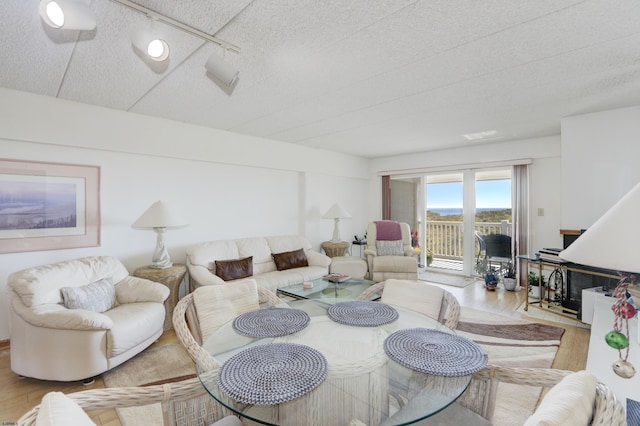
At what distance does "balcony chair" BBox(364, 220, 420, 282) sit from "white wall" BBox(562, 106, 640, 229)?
1976 mm

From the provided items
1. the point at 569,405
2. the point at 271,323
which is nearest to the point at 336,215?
the point at 271,323

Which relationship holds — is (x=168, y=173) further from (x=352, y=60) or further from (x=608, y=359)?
(x=608, y=359)

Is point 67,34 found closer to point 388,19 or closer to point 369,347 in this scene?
point 388,19

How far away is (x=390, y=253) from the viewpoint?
4852 millimetres

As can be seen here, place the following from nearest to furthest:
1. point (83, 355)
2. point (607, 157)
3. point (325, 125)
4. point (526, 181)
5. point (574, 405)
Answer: point (574, 405) < point (83, 355) < point (607, 157) < point (325, 125) < point (526, 181)

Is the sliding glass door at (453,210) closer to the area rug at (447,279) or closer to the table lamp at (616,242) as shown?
the area rug at (447,279)

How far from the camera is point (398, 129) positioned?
13.5 ft

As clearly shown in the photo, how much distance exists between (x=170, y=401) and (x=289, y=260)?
310cm

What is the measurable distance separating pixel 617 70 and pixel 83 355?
4.67 m

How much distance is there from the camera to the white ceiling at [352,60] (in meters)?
1.66

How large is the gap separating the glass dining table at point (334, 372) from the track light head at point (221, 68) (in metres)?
1.54

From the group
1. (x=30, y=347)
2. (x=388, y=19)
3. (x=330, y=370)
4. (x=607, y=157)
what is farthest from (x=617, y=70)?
(x=30, y=347)

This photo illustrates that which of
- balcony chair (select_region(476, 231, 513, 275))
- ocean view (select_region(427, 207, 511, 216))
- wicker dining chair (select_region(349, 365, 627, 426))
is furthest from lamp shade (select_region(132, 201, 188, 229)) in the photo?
ocean view (select_region(427, 207, 511, 216))

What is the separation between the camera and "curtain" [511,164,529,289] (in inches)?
183
